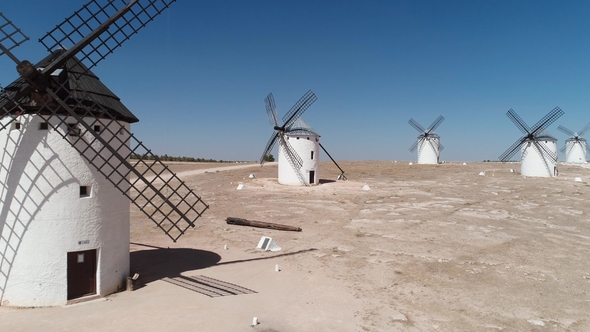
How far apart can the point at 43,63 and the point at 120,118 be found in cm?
A: 268

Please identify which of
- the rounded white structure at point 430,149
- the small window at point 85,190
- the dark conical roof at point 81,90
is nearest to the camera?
the dark conical roof at point 81,90

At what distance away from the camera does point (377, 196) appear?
30.1 metres

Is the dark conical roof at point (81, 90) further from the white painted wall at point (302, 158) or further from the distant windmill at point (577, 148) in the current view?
the distant windmill at point (577, 148)

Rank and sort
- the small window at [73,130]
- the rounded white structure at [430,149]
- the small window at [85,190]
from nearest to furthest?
the small window at [73,130] < the small window at [85,190] < the rounded white structure at [430,149]

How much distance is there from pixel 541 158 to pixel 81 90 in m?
46.7

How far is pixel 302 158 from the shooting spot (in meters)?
35.6

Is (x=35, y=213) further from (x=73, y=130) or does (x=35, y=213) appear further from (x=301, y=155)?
(x=301, y=155)

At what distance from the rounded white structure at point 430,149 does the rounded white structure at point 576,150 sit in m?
23.9

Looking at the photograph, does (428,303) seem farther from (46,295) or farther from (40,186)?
(40,186)

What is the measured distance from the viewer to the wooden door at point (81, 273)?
10.4 metres

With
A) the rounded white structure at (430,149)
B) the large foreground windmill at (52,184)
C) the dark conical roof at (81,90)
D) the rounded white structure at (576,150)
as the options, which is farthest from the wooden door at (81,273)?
the rounded white structure at (576,150)

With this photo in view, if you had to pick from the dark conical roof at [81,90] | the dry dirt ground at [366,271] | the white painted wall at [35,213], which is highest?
the dark conical roof at [81,90]

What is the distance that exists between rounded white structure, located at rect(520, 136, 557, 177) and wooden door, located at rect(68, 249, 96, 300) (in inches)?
1817

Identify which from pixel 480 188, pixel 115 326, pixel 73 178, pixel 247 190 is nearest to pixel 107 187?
pixel 73 178
